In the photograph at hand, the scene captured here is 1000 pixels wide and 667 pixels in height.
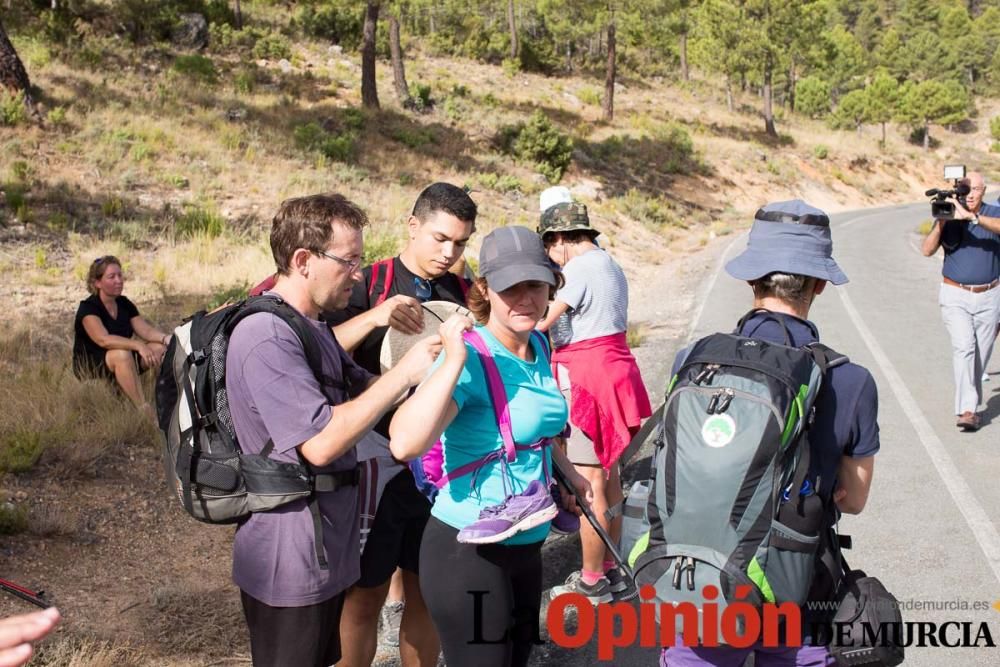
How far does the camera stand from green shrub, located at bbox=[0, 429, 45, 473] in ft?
18.0

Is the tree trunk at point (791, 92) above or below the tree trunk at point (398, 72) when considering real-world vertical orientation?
above

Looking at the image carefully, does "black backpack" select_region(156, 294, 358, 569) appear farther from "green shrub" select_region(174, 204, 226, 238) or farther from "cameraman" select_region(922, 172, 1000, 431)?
"green shrub" select_region(174, 204, 226, 238)

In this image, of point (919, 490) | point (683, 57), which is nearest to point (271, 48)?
point (919, 490)

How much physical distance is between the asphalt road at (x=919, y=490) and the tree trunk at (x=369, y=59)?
17503 millimetres

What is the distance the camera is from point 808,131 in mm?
51500

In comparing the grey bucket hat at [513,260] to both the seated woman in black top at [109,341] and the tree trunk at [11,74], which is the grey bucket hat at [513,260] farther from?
the tree trunk at [11,74]

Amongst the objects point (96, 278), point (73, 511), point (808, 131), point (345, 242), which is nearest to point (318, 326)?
point (345, 242)

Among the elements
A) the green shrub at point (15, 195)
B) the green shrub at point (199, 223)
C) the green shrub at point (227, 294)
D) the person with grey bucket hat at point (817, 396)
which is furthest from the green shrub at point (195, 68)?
the person with grey bucket hat at point (817, 396)

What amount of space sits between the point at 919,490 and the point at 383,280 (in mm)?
4022

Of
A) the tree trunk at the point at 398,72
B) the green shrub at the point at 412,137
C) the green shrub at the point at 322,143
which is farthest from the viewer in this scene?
the tree trunk at the point at 398,72

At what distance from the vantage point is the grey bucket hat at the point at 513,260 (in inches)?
108

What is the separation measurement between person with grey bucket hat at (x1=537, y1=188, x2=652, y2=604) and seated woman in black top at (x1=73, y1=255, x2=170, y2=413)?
3720 millimetres

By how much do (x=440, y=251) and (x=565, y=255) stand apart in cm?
109

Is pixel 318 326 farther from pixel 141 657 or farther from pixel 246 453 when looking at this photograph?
pixel 141 657
